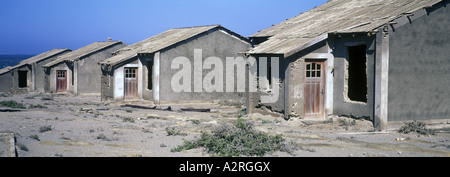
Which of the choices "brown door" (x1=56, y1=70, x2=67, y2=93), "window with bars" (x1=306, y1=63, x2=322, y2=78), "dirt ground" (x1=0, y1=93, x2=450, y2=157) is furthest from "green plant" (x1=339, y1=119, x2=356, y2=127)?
"brown door" (x1=56, y1=70, x2=67, y2=93)

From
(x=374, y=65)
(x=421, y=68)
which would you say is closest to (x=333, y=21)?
(x=374, y=65)

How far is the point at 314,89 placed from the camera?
16.0 meters

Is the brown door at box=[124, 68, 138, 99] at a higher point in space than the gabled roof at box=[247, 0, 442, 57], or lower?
lower

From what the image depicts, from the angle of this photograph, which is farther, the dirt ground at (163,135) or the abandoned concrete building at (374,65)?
the abandoned concrete building at (374,65)

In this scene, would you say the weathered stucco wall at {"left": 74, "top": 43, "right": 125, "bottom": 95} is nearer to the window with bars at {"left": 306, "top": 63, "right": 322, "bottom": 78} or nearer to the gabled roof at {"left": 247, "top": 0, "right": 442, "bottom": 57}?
the gabled roof at {"left": 247, "top": 0, "right": 442, "bottom": 57}

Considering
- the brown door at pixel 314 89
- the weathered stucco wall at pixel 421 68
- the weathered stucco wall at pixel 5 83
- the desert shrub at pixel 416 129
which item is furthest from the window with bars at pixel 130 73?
the weathered stucco wall at pixel 5 83

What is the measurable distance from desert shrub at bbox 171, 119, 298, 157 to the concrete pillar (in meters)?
3.88

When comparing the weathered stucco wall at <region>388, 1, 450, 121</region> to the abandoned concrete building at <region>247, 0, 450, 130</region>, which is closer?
the abandoned concrete building at <region>247, 0, 450, 130</region>

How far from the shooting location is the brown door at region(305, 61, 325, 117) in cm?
1591

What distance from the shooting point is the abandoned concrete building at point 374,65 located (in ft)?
45.2

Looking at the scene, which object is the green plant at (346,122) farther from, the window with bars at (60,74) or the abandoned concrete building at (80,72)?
the window with bars at (60,74)

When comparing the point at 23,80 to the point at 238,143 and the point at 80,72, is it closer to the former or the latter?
the point at 80,72
